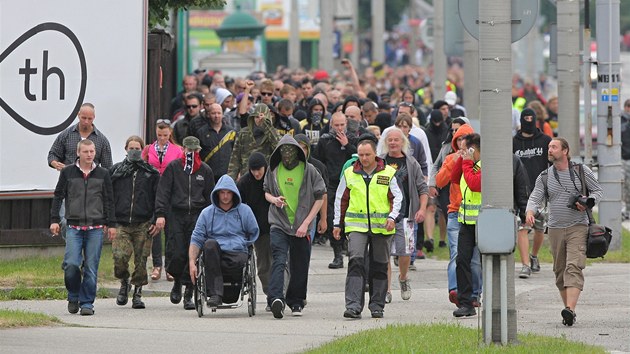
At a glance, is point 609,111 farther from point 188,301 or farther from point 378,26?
point 378,26

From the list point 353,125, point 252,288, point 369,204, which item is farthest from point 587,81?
point 252,288

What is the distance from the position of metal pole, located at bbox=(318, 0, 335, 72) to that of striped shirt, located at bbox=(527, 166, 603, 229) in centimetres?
2659

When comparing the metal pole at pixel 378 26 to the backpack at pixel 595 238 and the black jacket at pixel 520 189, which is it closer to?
the black jacket at pixel 520 189

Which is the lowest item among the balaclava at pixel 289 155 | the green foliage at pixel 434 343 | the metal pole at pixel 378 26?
the green foliage at pixel 434 343

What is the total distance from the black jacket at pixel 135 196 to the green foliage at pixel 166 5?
209 inches

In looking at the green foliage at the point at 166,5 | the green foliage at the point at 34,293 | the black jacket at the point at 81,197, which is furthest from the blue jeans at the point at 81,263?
the green foliage at the point at 166,5

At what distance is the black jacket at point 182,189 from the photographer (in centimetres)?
1661

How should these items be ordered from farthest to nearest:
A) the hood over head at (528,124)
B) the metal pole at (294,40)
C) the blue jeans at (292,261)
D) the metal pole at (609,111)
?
the metal pole at (294,40) < the metal pole at (609,111) < the hood over head at (528,124) < the blue jeans at (292,261)

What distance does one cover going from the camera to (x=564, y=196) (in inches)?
598

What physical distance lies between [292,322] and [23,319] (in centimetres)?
243

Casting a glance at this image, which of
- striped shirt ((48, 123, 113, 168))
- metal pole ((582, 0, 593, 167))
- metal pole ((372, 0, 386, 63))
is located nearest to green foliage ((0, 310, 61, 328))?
striped shirt ((48, 123, 113, 168))

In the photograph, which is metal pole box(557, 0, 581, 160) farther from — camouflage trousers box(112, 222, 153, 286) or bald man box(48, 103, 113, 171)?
camouflage trousers box(112, 222, 153, 286)

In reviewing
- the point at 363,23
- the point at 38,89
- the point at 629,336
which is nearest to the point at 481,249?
the point at 629,336

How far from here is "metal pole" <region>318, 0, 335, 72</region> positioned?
1646 inches
